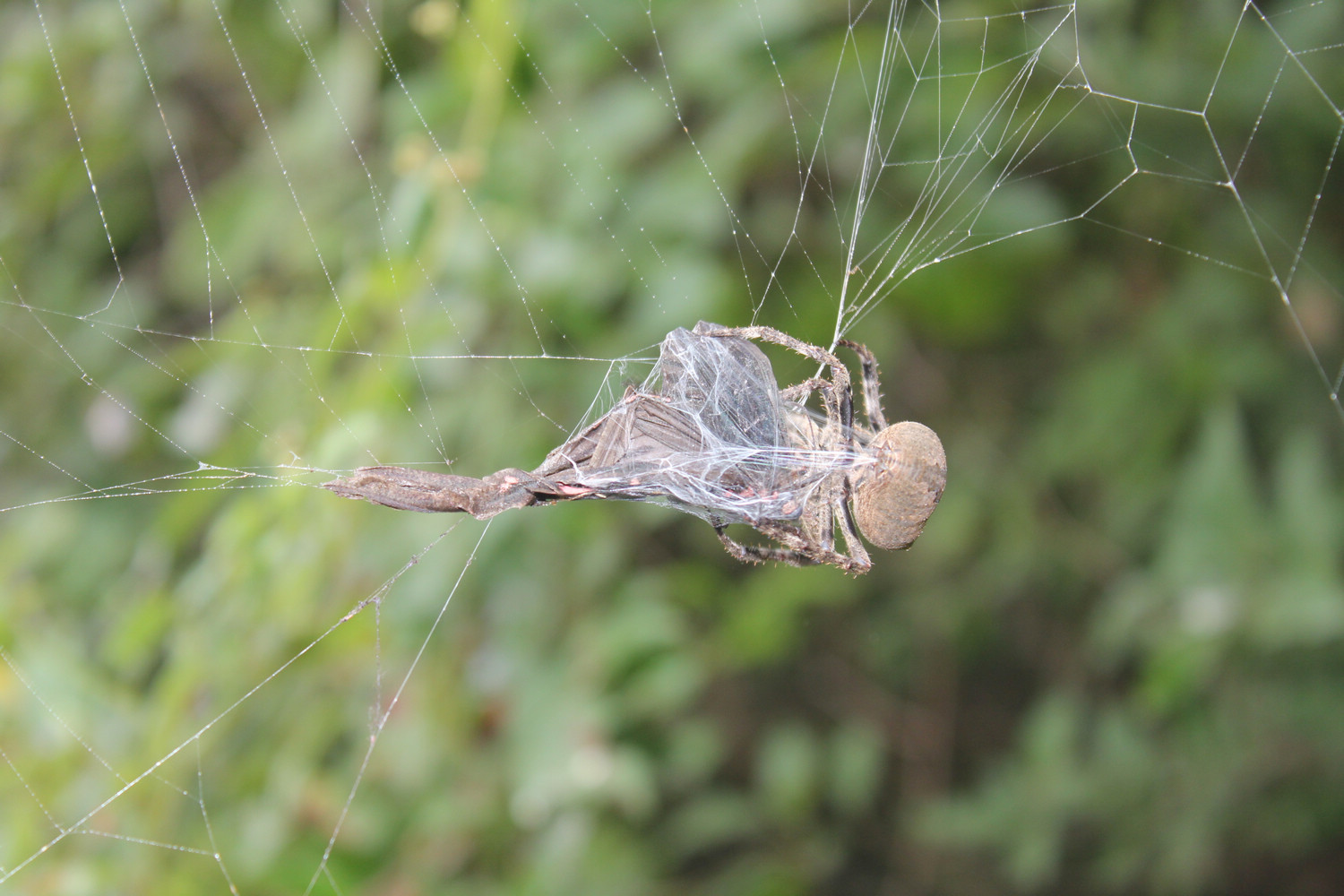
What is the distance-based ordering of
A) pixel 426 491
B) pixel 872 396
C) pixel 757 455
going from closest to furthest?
1. pixel 426 491
2. pixel 757 455
3. pixel 872 396

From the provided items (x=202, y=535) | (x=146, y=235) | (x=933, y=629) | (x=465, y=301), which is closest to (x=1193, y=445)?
(x=933, y=629)

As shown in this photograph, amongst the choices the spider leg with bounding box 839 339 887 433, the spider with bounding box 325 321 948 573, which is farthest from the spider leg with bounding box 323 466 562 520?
the spider leg with bounding box 839 339 887 433

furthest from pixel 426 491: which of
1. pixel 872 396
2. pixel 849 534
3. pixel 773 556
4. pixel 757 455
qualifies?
pixel 872 396

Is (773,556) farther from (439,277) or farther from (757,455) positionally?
(439,277)

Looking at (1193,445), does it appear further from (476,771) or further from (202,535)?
(202,535)

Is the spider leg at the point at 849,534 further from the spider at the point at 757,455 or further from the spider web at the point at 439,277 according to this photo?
the spider web at the point at 439,277

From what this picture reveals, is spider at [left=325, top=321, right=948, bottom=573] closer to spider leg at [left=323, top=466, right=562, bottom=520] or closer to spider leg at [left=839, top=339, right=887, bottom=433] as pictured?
spider leg at [left=839, top=339, right=887, bottom=433]

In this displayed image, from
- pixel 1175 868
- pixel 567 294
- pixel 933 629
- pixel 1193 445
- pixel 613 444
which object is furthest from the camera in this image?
pixel 933 629
